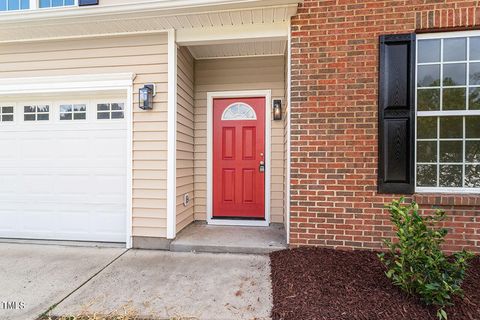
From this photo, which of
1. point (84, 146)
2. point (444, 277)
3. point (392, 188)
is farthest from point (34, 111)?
point (444, 277)

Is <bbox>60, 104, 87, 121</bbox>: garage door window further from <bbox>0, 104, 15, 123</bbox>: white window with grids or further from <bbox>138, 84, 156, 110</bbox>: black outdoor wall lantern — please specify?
<bbox>138, 84, 156, 110</bbox>: black outdoor wall lantern

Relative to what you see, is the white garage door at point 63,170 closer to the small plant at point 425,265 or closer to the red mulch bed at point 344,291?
the red mulch bed at point 344,291

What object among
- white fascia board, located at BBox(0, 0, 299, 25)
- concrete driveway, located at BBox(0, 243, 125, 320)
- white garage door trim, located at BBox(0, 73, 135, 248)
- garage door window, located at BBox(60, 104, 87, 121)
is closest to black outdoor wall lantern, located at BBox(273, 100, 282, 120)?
white fascia board, located at BBox(0, 0, 299, 25)

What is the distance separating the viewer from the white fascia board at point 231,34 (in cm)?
361

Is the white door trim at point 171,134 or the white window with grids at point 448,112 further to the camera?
the white door trim at point 171,134

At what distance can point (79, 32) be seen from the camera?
3830 mm

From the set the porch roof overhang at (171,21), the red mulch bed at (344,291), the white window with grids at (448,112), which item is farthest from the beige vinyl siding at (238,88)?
the white window with grids at (448,112)

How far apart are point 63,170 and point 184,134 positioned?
181 cm

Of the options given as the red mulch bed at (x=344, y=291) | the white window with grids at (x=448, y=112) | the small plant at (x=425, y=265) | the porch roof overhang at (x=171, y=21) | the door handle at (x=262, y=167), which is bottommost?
the red mulch bed at (x=344, y=291)

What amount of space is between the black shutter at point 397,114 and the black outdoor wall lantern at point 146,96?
9.22 feet

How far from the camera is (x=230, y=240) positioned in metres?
3.81

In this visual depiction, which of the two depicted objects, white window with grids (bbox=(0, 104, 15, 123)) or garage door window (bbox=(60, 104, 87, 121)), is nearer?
garage door window (bbox=(60, 104, 87, 121))

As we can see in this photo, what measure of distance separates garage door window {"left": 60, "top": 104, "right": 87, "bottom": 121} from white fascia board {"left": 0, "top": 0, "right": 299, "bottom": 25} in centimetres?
113

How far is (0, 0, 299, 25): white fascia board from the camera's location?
10.5 feet
